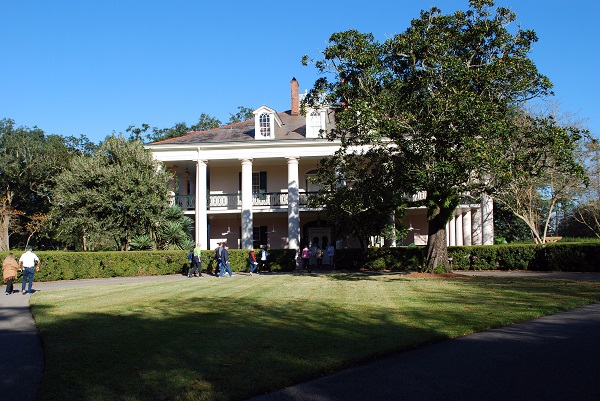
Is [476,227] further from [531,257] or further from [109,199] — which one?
[109,199]

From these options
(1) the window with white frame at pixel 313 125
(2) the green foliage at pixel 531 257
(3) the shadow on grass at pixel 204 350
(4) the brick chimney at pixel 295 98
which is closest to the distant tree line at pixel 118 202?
(1) the window with white frame at pixel 313 125

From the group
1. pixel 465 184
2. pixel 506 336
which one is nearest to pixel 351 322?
pixel 506 336

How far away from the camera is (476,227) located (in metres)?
41.2

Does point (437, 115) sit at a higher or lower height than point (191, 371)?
higher

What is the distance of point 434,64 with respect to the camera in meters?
19.7

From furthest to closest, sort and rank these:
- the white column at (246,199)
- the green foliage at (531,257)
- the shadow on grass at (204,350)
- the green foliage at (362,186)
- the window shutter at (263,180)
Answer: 1. the window shutter at (263,180)
2. the white column at (246,199)
3. the green foliage at (531,257)
4. the green foliage at (362,186)
5. the shadow on grass at (204,350)

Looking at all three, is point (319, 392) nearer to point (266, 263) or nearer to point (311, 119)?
point (266, 263)

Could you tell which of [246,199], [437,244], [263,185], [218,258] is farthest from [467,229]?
[218,258]

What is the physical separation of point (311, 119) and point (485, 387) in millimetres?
29708

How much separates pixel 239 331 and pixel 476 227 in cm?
3472

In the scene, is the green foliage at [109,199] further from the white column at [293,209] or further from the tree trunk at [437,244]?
the tree trunk at [437,244]

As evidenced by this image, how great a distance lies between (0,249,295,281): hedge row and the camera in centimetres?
2648

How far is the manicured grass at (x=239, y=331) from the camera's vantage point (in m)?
6.45

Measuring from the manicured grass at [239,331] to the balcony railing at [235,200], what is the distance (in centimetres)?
2007
